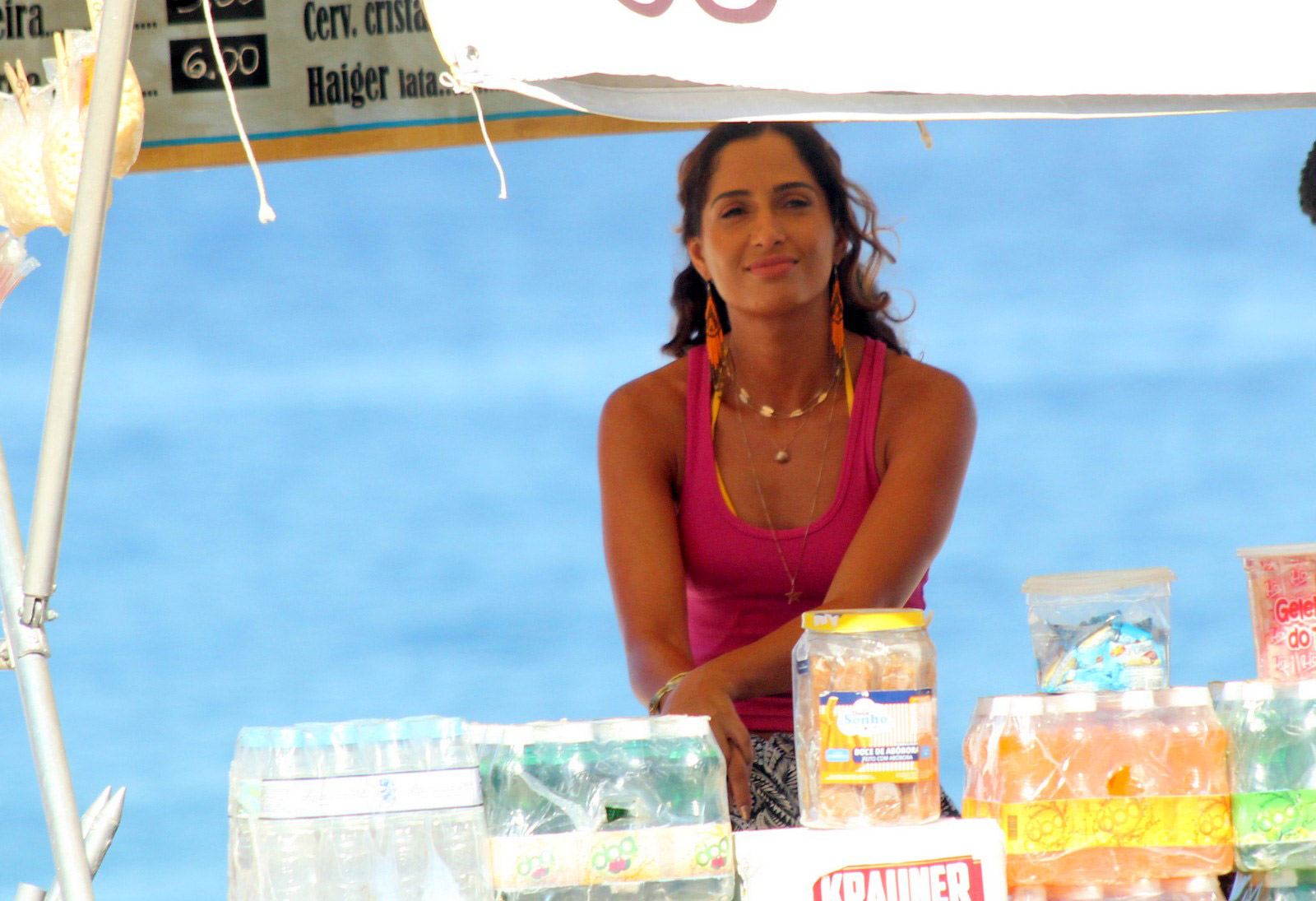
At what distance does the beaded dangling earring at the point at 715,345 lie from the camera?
2494 mm

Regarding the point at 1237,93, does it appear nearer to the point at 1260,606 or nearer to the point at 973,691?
the point at 1260,606

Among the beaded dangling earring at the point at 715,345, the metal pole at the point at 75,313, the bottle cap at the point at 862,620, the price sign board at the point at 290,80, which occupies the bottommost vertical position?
the bottle cap at the point at 862,620

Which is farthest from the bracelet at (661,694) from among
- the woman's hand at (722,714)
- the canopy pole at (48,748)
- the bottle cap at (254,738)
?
the canopy pole at (48,748)

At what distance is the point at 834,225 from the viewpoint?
2.53 m

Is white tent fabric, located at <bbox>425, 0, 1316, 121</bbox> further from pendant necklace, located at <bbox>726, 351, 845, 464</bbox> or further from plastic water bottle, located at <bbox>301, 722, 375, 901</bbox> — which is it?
pendant necklace, located at <bbox>726, 351, 845, 464</bbox>

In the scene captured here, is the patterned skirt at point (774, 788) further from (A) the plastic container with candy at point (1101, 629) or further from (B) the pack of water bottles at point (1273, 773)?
(B) the pack of water bottles at point (1273, 773)

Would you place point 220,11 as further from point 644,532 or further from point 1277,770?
point 1277,770

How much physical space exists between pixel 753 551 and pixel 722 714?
0.43 meters

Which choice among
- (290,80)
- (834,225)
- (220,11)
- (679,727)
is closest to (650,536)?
(834,225)

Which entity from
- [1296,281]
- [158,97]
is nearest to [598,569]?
[1296,281]

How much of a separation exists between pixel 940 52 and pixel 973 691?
258 inches

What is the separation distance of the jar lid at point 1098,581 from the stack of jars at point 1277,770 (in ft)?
0.42

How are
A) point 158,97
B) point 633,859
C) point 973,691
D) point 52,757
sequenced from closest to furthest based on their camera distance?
point 52,757, point 633,859, point 158,97, point 973,691

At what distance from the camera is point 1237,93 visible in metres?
1.47
